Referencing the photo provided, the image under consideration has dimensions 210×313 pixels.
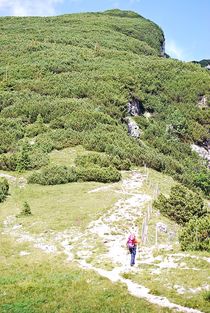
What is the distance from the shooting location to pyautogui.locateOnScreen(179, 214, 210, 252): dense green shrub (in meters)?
25.8

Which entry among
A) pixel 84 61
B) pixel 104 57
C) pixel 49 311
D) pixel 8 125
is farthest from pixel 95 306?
pixel 104 57

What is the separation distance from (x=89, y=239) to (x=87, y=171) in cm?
1698

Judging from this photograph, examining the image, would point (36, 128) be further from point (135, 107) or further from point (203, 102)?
point (203, 102)

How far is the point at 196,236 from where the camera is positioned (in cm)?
2698

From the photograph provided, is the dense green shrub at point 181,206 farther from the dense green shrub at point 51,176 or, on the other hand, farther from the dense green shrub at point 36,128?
the dense green shrub at point 36,128

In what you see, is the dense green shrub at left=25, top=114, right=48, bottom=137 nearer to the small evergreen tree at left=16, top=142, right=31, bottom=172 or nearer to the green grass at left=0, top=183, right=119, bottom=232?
the small evergreen tree at left=16, top=142, right=31, bottom=172

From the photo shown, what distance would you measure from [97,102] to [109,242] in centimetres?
5107

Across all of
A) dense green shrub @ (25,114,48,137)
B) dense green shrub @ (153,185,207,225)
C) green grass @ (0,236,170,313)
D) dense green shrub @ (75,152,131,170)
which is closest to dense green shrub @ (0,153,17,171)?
dense green shrub @ (75,152,131,170)

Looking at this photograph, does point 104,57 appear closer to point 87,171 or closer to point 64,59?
point 64,59

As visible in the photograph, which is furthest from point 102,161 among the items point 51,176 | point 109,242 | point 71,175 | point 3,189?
point 109,242

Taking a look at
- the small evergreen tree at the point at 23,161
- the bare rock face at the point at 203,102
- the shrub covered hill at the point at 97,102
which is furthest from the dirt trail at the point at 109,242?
the bare rock face at the point at 203,102

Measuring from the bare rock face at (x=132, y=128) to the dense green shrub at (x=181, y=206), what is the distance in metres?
38.4

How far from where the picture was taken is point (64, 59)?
343 feet

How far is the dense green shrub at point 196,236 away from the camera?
25.8 meters
